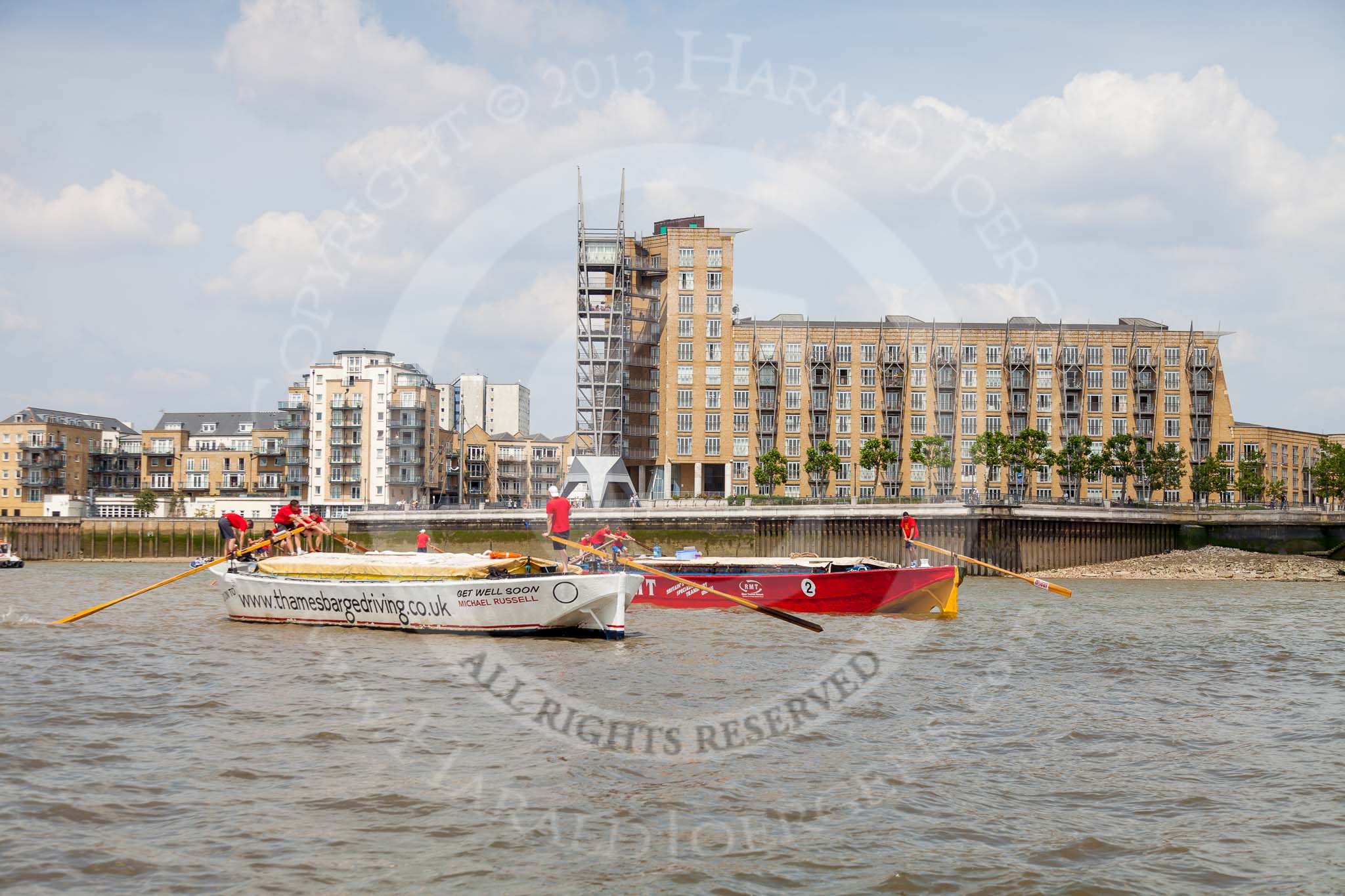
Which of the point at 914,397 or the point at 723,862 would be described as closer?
the point at 723,862

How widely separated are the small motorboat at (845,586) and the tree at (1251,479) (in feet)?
256

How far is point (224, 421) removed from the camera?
133250 mm

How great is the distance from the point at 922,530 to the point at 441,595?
43665mm

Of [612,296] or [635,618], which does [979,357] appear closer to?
[612,296]

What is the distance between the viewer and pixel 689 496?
90812mm

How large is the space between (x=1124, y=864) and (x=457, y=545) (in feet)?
209

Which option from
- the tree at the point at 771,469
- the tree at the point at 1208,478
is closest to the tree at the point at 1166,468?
Result: the tree at the point at 1208,478

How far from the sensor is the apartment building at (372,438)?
111312 mm

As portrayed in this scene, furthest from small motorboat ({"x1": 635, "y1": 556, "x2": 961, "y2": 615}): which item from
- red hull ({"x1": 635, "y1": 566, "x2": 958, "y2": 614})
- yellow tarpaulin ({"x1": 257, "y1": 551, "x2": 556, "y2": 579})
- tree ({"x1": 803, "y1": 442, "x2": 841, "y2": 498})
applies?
tree ({"x1": 803, "y1": 442, "x2": 841, "y2": 498})

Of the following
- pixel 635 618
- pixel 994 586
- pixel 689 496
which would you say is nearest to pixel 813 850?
pixel 635 618

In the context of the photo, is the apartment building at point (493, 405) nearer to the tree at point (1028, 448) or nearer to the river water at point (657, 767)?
the tree at point (1028, 448)

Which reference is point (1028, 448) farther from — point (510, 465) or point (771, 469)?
point (510, 465)

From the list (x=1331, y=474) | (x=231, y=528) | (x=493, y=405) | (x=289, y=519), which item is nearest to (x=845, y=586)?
(x=289, y=519)

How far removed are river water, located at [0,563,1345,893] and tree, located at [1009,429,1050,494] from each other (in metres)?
65.5
